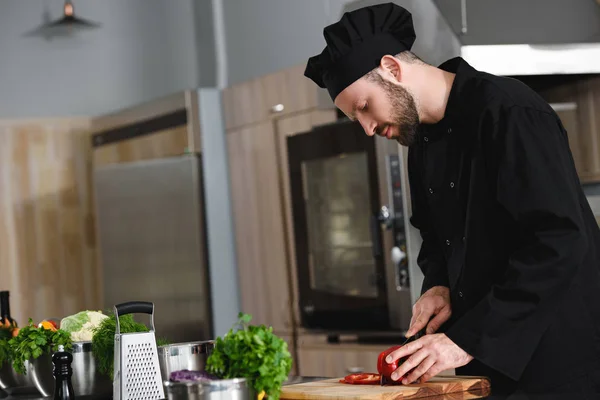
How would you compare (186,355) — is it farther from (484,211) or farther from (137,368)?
(484,211)

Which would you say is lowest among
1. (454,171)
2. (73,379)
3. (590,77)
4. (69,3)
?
(73,379)

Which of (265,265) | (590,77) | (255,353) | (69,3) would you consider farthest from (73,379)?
(69,3)

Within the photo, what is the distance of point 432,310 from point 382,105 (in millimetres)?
428

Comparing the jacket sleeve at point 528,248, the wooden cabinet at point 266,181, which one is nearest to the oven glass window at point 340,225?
the wooden cabinet at point 266,181

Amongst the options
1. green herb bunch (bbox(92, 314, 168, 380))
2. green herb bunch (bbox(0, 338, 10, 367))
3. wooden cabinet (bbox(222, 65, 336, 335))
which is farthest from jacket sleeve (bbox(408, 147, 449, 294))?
wooden cabinet (bbox(222, 65, 336, 335))

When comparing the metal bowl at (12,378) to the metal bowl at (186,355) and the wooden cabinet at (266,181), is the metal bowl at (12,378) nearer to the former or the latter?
the metal bowl at (186,355)

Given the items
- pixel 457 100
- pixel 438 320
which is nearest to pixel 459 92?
pixel 457 100

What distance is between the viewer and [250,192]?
4773mm

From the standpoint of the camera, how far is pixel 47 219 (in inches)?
224

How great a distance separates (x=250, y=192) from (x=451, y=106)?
291 centimetres

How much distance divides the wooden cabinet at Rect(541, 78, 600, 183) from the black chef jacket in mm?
1692

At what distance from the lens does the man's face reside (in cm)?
194

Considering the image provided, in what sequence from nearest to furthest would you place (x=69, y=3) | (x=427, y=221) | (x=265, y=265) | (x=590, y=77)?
1. (x=427, y=221)
2. (x=590, y=77)
3. (x=265, y=265)
4. (x=69, y=3)

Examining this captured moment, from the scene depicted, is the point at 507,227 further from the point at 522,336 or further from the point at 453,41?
the point at 453,41
